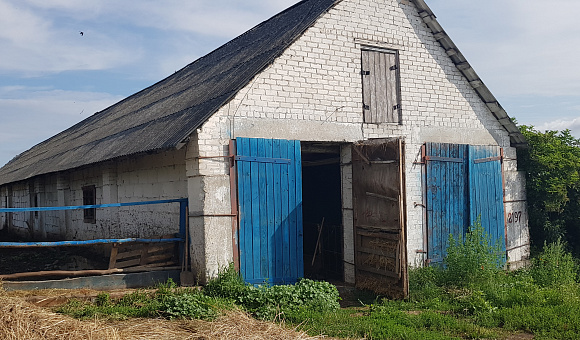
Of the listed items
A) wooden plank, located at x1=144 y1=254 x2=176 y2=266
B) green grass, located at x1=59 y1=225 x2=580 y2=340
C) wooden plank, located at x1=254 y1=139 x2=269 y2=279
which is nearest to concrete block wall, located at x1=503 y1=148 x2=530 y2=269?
green grass, located at x1=59 y1=225 x2=580 y2=340

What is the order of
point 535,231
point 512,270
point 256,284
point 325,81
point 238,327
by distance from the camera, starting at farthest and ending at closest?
point 535,231 → point 512,270 → point 325,81 → point 256,284 → point 238,327

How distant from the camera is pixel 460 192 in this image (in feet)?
33.5

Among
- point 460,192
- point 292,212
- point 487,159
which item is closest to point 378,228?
point 292,212

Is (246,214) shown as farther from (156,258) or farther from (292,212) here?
(156,258)

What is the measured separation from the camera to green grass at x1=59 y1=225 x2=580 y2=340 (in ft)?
21.1

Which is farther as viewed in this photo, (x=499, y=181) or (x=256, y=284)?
(x=499, y=181)

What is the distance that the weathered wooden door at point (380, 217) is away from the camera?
323 inches

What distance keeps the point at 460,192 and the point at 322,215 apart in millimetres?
3001

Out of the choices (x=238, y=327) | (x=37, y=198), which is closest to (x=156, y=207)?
(x=238, y=327)

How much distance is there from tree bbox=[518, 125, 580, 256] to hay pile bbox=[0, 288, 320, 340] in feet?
24.3

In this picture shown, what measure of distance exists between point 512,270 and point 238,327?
6932mm

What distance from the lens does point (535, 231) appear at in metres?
11.4

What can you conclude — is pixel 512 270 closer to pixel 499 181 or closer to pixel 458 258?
pixel 499 181

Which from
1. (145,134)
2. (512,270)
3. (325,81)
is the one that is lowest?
(512,270)
